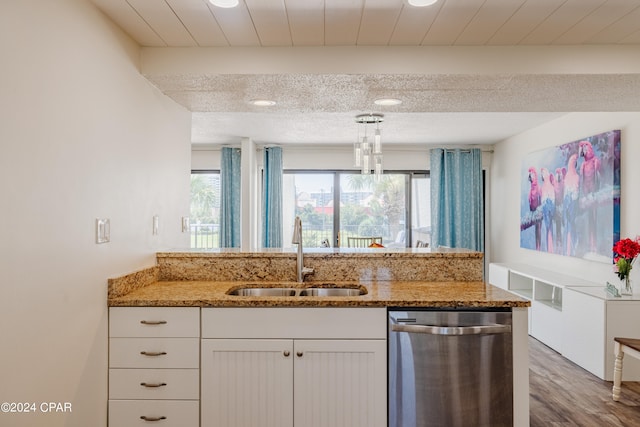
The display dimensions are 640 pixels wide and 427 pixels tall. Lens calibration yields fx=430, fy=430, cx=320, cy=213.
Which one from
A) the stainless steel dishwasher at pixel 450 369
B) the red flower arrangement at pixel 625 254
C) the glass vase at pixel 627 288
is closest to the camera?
the stainless steel dishwasher at pixel 450 369

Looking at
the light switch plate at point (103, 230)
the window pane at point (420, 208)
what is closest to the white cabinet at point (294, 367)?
the light switch plate at point (103, 230)

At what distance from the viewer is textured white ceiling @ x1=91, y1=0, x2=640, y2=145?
1871mm

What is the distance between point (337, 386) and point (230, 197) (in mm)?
4829

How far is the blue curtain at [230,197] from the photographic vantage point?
21.1 feet

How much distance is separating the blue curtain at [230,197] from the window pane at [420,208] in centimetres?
273

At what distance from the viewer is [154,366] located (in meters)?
1.98

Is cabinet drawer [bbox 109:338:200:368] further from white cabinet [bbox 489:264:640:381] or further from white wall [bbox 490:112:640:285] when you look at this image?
→ white wall [bbox 490:112:640:285]

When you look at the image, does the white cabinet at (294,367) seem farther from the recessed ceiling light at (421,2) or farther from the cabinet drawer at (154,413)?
the recessed ceiling light at (421,2)

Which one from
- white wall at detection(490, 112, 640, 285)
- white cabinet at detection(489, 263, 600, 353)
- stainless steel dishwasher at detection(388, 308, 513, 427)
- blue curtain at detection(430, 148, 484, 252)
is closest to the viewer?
stainless steel dishwasher at detection(388, 308, 513, 427)

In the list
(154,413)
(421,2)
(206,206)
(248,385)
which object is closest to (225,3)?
(421,2)

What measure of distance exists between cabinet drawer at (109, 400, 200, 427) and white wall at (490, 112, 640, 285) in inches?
138

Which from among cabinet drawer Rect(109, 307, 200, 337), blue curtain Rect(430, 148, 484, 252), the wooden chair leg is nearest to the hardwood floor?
the wooden chair leg

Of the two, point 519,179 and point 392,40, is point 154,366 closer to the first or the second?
point 392,40

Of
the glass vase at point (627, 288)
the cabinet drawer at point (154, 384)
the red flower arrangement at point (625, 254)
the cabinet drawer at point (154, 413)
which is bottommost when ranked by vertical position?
the cabinet drawer at point (154, 413)
